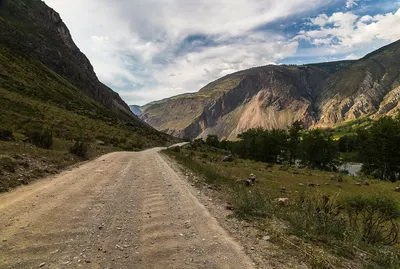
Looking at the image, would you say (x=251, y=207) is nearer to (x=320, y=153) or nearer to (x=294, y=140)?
(x=320, y=153)

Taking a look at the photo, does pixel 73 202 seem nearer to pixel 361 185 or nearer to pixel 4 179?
pixel 4 179

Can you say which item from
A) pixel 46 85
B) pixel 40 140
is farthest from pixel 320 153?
pixel 46 85

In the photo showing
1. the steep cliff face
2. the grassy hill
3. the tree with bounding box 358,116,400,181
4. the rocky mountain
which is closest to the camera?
the grassy hill

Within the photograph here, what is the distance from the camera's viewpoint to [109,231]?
6.95 meters

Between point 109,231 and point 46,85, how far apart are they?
8124 centimetres

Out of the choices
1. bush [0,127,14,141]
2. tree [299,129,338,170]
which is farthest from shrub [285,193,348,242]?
tree [299,129,338,170]

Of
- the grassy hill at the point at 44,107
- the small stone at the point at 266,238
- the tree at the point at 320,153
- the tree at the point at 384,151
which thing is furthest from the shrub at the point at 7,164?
the tree at the point at 320,153

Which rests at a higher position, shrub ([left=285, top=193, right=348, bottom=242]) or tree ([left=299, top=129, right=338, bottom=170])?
shrub ([left=285, top=193, right=348, bottom=242])

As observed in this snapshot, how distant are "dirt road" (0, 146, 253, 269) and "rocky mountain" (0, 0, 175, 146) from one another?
72.4 ft

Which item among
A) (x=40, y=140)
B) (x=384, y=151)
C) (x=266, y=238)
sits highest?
(x=40, y=140)

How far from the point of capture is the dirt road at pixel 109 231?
5.40m

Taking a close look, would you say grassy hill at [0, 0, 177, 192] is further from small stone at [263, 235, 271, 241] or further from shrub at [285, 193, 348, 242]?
shrub at [285, 193, 348, 242]

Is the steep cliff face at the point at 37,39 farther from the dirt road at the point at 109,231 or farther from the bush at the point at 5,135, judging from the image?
the dirt road at the point at 109,231

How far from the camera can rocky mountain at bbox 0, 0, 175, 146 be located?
132 feet
